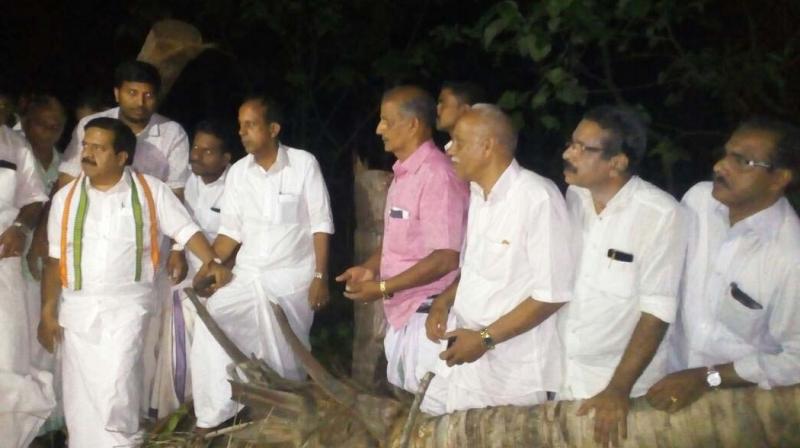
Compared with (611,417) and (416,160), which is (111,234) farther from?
(611,417)

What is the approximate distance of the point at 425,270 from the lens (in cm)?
401

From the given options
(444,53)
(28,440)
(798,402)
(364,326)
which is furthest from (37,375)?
(444,53)

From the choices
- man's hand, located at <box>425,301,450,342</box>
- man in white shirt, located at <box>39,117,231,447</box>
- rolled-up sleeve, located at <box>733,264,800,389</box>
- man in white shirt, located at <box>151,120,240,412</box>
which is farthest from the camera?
man in white shirt, located at <box>151,120,240,412</box>

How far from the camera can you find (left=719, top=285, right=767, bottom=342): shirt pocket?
3.18 metres

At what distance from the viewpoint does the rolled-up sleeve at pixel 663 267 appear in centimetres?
320

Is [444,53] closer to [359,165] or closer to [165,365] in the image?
[359,165]

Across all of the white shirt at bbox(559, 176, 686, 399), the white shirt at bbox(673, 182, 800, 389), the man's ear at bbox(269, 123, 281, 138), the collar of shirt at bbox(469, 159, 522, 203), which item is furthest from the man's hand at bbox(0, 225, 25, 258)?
the white shirt at bbox(673, 182, 800, 389)

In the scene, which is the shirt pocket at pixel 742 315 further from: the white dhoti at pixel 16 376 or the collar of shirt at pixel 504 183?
the white dhoti at pixel 16 376

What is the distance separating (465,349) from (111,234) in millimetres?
1886

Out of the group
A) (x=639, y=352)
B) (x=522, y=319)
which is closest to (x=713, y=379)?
(x=639, y=352)

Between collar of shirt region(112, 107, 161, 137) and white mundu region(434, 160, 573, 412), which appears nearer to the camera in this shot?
white mundu region(434, 160, 573, 412)

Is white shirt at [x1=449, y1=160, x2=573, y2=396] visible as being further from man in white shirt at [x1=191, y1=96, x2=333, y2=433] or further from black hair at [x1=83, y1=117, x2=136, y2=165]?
black hair at [x1=83, y1=117, x2=136, y2=165]

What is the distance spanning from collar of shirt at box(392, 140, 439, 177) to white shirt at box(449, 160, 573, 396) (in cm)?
55

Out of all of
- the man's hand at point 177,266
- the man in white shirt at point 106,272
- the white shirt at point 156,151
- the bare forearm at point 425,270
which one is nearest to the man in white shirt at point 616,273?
the bare forearm at point 425,270
